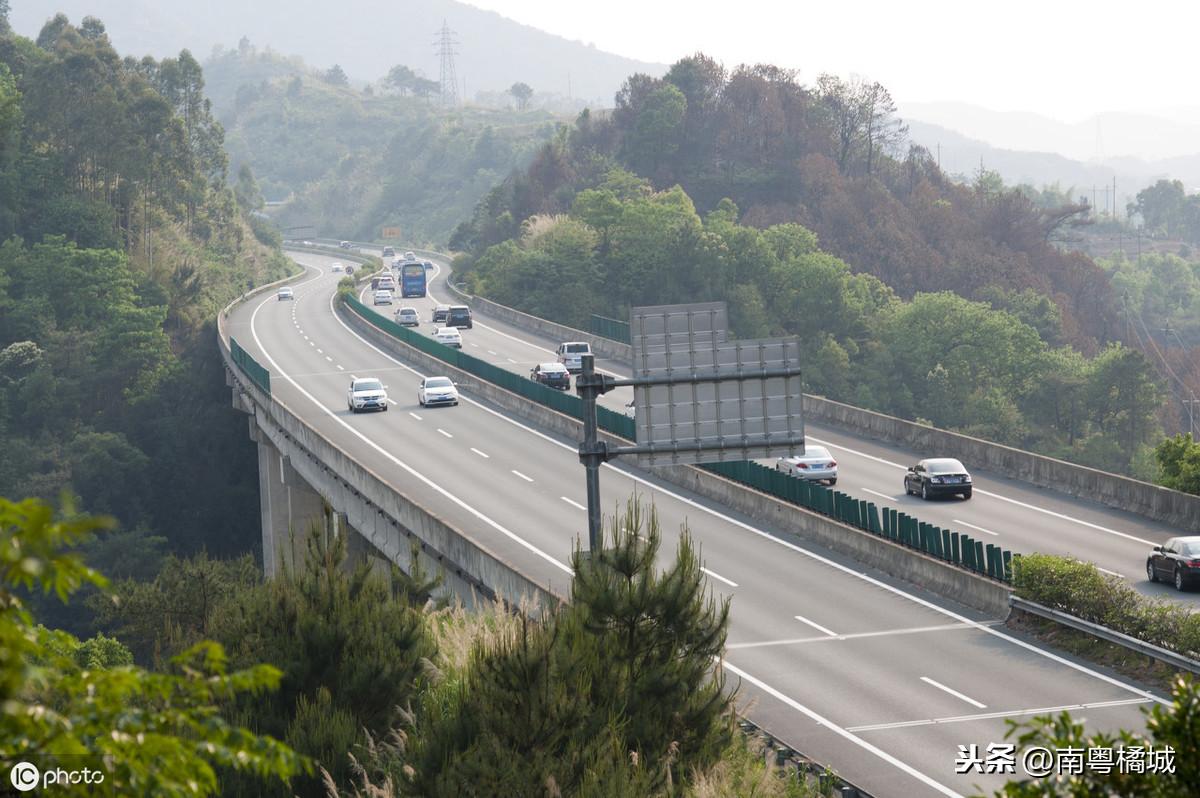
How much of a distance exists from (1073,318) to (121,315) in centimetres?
8415

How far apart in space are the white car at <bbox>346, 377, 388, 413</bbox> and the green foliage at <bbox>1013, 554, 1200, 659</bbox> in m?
39.7

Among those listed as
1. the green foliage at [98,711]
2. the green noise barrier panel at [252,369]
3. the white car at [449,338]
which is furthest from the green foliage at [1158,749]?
the white car at [449,338]

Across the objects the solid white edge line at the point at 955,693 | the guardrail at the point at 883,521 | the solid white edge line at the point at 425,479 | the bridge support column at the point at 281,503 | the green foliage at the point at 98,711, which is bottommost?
the bridge support column at the point at 281,503

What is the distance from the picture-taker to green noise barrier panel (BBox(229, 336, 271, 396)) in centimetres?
7056

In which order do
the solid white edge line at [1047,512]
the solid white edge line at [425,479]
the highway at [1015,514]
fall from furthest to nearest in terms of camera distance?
1. the solid white edge line at [1047,512]
2. the solid white edge line at [425,479]
3. the highway at [1015,514]

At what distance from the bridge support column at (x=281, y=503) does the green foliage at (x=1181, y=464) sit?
33773 millimetres

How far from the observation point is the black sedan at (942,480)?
45250 mm

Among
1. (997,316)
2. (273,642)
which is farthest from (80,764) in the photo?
(997,316)

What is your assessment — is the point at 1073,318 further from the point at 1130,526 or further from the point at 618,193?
the point at 1130,526

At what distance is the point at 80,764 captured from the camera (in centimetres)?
780

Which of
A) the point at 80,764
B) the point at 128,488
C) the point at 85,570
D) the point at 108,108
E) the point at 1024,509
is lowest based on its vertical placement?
the point at 128,488

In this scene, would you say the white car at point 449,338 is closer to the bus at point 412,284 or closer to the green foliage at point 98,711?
the bus at point 412,284

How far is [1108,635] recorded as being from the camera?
28.3 m

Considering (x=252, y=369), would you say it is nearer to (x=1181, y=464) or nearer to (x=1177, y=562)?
(x=1181, y=464)
